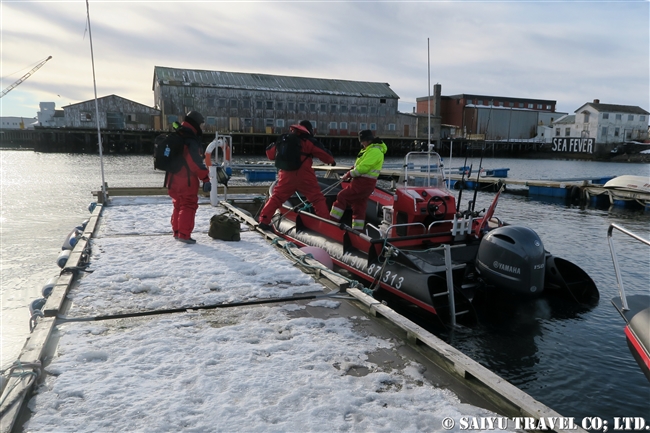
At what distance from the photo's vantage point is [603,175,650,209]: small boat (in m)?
17.5

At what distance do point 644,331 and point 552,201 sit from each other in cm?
1846

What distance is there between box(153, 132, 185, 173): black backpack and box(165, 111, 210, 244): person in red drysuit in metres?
0.07

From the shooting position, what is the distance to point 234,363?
3016 millimetres

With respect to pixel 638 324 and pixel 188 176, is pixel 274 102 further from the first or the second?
pixel 638 324

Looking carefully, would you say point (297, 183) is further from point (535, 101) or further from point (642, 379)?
point (535, 101)

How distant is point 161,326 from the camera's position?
3588 mm

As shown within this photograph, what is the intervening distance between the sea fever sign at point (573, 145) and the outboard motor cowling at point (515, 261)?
204 feet

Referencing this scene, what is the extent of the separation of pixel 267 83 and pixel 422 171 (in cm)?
4368

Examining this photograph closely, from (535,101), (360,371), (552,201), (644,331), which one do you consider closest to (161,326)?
(360,371)

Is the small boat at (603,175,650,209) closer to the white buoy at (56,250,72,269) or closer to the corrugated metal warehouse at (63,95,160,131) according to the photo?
the white buoy at (56,250,72,269)

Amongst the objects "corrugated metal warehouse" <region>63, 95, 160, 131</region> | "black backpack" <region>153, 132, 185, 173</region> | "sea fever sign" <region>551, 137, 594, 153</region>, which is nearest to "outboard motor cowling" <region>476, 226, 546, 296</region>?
"black backpack" <region>153, 132, 185, 173</region>

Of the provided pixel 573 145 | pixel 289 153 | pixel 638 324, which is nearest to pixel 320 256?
pixel 289 153

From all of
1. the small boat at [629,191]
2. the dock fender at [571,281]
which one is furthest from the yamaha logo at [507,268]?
the small boat at [629,191]

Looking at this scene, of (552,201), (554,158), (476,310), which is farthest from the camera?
(554,158)
